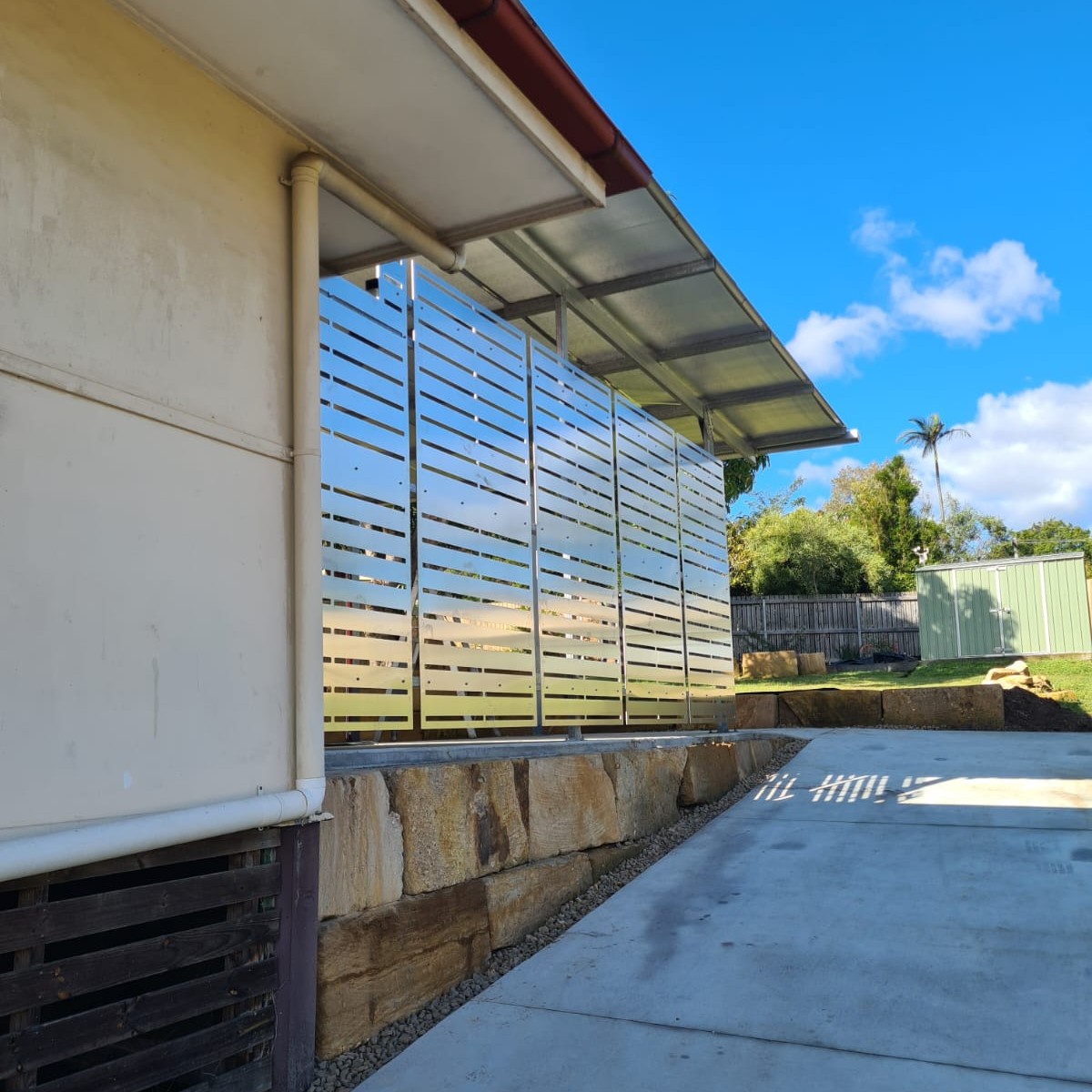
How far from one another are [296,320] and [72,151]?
0.95 m

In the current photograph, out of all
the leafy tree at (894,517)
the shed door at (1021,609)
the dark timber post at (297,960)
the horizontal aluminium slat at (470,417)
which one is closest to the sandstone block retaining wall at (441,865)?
the dark timber post at (297,960)

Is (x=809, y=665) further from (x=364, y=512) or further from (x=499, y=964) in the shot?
(x=364, y=512)

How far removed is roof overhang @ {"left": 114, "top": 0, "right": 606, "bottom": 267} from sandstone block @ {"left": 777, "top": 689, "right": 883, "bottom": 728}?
333 inches

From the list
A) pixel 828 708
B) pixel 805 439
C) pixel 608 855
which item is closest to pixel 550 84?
pixel 608 855

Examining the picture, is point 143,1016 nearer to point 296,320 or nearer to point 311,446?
point 311,446

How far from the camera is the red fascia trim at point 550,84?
3.21 meters

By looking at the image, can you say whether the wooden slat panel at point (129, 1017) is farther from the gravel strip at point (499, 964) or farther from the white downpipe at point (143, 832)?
the gravel strip at point (499, 964)

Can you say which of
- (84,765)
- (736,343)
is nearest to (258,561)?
(84,765)

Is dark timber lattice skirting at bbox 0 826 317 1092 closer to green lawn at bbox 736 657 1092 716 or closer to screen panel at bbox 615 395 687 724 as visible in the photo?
screen panel at bbox 615 395 687 724

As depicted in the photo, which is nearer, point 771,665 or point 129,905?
point 129,905

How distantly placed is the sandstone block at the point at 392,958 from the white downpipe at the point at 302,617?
22.3 inches

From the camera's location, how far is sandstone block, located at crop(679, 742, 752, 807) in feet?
22.7

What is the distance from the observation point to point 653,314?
7676 millimetres

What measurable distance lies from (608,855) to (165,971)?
3.23 m
